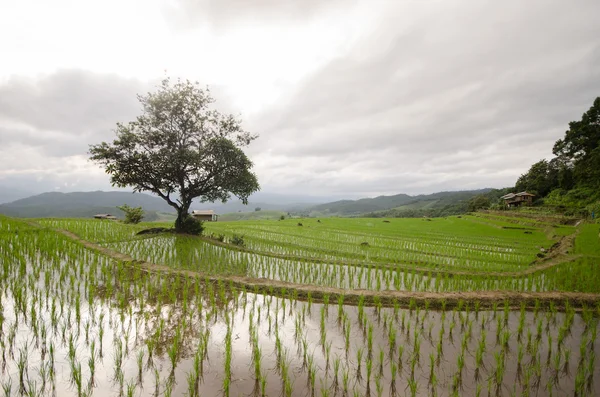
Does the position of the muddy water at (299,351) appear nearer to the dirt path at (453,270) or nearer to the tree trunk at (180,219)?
the dirt path at (453,270)

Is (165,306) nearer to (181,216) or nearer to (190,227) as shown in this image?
(190,227)

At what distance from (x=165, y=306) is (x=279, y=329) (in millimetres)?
3036

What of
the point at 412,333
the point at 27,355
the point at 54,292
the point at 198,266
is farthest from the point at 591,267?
the point at 54,292

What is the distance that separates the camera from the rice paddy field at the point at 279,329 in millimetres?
3893

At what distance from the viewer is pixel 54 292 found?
269 inches

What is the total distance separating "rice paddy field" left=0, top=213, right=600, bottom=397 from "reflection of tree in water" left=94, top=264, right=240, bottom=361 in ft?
0.14

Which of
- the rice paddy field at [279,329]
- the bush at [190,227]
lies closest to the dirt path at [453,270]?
the rice paddy field at [279,329]

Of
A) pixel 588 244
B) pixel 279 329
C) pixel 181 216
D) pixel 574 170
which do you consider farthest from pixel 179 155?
pixel 574 170

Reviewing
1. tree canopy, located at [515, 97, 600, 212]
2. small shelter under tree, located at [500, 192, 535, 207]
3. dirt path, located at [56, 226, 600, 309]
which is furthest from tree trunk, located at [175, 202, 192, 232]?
small shelter under tree, located at [500, 192, 535, 207]

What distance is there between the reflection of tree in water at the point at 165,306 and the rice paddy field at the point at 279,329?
0.04 meters

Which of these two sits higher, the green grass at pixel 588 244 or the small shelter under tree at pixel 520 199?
the small shelter under tree at pixel 520 199

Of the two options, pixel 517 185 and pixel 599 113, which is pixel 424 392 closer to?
pixel 599 113

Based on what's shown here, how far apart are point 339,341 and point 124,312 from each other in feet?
15.8

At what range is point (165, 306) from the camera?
6.49 m
